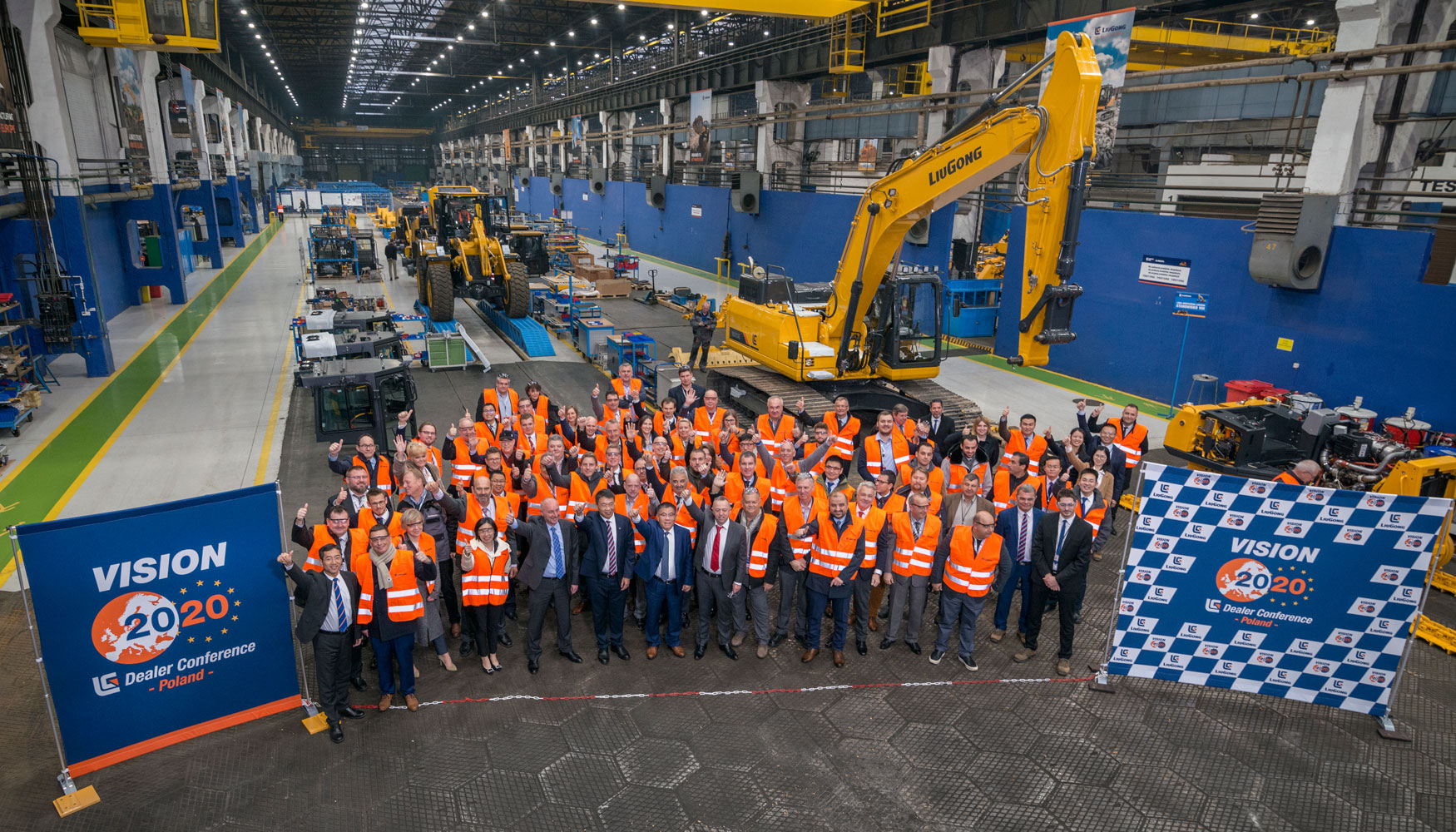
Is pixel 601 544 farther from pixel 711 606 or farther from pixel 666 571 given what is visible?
pixel 711 606

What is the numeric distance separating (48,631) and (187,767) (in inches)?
51.7

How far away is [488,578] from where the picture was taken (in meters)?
6.30

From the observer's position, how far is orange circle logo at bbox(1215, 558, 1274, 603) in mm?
6062

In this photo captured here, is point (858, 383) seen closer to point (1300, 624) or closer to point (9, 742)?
point (1300, 624)

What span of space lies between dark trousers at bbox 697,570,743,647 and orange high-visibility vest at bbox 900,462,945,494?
220cm

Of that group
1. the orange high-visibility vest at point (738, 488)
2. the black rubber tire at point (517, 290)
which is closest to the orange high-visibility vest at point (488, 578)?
the orange high-visibility vest at point (738, 488)

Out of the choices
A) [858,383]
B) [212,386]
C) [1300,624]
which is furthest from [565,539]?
[212,386]

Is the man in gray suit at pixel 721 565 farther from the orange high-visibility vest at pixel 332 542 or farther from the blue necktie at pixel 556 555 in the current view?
the orange high-visibility vest at pixel 332 542

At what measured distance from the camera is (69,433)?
12.5 m

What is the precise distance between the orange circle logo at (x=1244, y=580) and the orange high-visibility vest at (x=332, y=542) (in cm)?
658

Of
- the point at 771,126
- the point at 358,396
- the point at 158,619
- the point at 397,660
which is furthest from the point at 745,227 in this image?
the point at 158,619

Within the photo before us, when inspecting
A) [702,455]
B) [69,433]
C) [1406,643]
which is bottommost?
[69,433]

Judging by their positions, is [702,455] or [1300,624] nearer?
[1300,624]

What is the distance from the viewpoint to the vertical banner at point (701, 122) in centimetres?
2775
